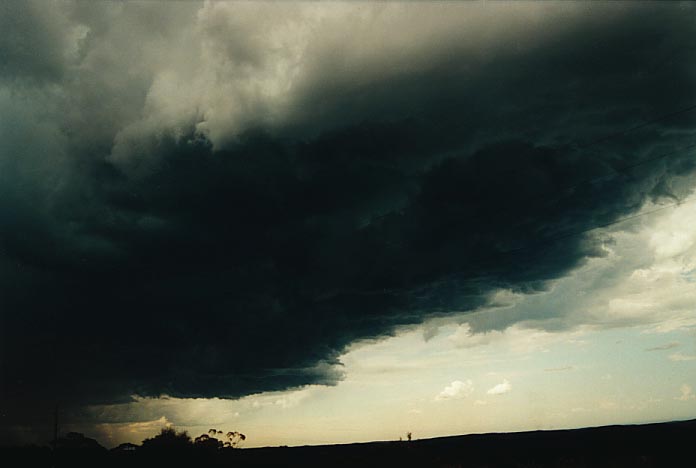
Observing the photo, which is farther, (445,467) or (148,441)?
(148,441)

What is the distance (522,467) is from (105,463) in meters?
94.2

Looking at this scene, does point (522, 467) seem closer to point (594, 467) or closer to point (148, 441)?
point (594, 467)

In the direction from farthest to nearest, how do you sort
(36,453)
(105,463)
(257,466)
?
(36,453)
(105,463)
(257,466)

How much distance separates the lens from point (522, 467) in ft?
153

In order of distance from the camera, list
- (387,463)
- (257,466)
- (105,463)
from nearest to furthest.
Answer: (387,463)
(257,466)
(105,463)

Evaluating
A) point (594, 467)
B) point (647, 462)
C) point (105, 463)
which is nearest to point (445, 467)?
point (594, 467)

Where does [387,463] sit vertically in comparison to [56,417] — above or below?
below

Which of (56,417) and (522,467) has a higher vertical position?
(56,417)

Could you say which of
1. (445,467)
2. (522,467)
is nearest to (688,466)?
(522,467)

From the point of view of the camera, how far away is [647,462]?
42844mm

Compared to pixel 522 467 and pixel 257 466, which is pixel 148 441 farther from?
pixel 522 467

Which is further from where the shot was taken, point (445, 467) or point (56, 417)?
point (56, 417)

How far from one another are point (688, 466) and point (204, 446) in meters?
110

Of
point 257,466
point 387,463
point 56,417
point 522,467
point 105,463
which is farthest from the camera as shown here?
point 105,463
